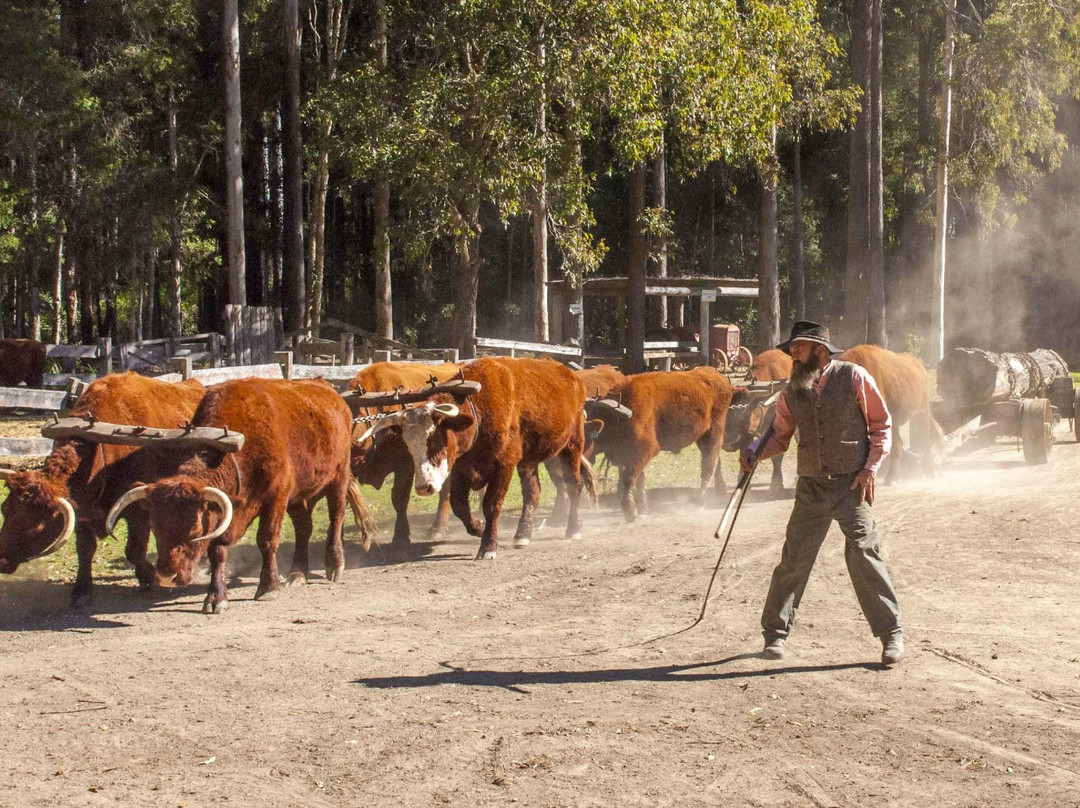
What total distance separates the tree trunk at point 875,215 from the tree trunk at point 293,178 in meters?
12.8

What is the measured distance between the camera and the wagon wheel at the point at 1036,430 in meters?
17.4

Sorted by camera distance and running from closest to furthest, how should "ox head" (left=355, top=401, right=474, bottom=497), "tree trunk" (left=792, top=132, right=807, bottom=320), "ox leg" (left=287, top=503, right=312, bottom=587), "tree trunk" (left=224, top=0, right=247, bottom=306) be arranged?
"ox leg" (left=287, top=503, right=312, bottom=587) < "ox head" (left=355, top=401, right=474, bottom=497) < "tree trunk" (left=224, top=0, right=247, bottom=306) < "tree trunk" (left=792, top=132, right=807, bottom=320)

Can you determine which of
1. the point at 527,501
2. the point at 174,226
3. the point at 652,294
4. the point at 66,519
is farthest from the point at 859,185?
the point at 66,519

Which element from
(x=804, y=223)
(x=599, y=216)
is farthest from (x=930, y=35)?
(x=599, y=216)

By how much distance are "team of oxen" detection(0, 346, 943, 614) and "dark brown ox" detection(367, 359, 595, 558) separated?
2 cm

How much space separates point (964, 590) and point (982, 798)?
181 inches

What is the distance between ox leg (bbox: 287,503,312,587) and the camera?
10.9 m

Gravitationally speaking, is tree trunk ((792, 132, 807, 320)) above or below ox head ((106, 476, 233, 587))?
above

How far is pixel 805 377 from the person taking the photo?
7945 mm

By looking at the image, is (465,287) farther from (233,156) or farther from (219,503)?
(219,503)

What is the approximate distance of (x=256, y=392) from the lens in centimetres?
1020

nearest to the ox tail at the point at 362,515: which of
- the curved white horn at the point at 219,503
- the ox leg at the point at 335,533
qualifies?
the ox leg at the point at 335,533

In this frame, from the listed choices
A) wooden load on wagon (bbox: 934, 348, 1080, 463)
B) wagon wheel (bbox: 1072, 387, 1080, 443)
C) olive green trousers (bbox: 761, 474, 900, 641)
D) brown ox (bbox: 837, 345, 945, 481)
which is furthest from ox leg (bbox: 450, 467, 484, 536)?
wagon wheel (bbox: 1072, 387, 1080, 443)

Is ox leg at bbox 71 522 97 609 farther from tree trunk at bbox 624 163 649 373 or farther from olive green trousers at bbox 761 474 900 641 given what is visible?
tree trunk at bbox 624 163 649 373
